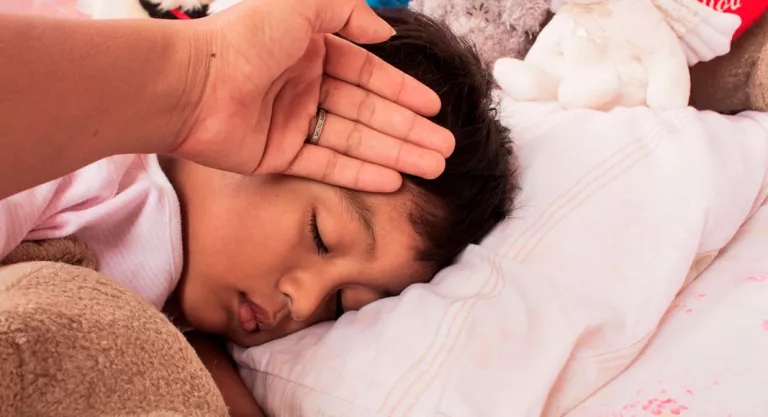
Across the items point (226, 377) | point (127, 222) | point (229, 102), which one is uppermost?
point (229, 102)

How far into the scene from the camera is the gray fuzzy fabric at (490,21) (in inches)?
52.4

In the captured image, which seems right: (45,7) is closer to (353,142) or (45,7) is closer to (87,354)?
(353,142)

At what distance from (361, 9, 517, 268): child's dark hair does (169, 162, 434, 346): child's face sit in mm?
30

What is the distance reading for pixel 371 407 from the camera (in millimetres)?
724

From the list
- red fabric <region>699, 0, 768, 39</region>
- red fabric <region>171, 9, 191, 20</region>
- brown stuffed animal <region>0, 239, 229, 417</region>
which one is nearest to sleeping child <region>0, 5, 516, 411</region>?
brown stuffed animal <region>0, 239, 229, 417</region>

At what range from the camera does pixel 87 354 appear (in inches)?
19.5

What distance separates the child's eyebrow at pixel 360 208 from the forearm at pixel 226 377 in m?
0.28

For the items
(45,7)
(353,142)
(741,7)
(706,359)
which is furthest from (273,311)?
(741,7)

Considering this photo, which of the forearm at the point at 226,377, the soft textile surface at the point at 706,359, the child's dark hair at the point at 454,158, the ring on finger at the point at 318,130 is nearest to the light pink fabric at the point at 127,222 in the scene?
the forearm at the point at 226,377

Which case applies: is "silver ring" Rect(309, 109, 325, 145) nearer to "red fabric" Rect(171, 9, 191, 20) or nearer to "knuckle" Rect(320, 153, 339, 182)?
"knuckle" Rect(320, 153, 339, 182)

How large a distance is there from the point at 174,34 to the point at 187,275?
40 centimetres

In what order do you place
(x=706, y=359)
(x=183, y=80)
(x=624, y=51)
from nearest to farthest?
1. (x=183, y=80)
2. (x=706, y=359)
3. (x=624, y=51)

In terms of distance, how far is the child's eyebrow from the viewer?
86 cm

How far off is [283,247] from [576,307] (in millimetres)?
387
